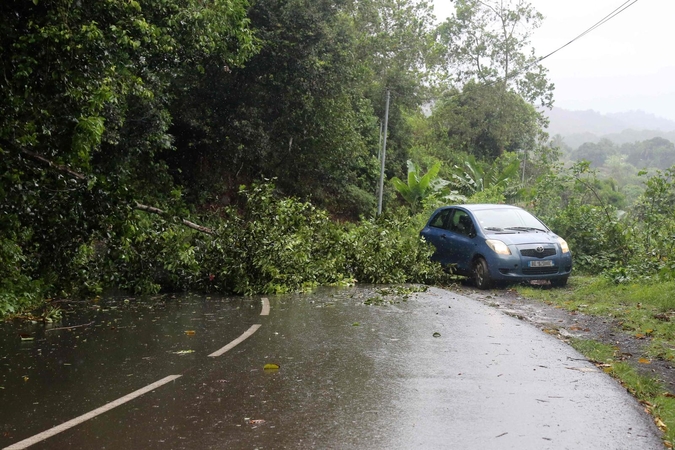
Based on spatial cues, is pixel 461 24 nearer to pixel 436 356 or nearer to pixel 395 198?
pixel 395 198

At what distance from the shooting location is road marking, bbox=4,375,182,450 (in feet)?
16.5

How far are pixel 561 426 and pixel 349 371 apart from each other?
2467mm

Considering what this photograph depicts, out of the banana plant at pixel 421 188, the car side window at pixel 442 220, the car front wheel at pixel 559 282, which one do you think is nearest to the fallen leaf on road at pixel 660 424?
the car front wheel at pixel 559 282

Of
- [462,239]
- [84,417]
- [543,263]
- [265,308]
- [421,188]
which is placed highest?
[421,188]

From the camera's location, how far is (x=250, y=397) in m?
6.26

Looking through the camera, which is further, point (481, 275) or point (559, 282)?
point (559, 282)

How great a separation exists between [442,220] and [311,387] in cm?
1168

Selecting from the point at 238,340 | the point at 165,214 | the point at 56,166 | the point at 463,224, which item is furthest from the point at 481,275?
the point at 56,166

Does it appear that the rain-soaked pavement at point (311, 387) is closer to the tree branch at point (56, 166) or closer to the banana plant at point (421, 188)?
the tree branch at point (56, 166)

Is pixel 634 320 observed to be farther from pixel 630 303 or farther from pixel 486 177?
pixel 486 177

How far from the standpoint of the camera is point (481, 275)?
51.3ft

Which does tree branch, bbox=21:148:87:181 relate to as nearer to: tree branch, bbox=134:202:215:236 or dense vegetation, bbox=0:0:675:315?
dense vegetation, bbox=0:0:675:315

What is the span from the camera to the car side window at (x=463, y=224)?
53.6 feet

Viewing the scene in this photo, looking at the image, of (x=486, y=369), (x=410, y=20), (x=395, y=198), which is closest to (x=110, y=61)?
(x=486, y=369)
